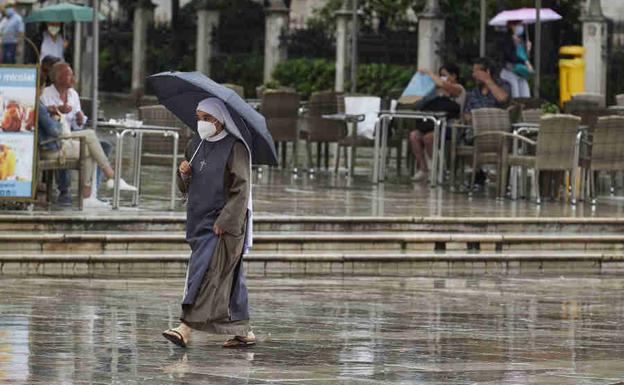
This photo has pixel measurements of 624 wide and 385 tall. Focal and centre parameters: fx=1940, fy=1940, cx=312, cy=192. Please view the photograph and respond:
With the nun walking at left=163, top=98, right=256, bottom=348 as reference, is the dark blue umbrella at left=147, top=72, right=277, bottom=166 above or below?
above

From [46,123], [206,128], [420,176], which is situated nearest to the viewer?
[206,128]

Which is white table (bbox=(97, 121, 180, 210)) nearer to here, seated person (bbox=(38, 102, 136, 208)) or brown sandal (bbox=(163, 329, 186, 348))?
seated person (bbox=(38, 102, 136, 208))

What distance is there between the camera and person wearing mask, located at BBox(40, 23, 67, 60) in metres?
26.6

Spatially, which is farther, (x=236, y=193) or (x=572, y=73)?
(x=572, y=73)

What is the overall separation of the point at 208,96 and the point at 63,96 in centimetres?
694

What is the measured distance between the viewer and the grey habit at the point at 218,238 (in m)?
11.1

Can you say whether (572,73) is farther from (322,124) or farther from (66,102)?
(66,102)

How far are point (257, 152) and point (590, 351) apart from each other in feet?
7.64

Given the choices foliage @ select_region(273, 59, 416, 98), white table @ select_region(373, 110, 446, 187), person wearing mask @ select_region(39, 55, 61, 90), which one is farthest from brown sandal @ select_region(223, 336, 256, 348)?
foliage @ select_region(273, 59, 416, 98)

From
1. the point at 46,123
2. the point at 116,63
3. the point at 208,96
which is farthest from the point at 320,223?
the point at 116,63

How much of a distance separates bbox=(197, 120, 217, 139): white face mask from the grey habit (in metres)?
0.07

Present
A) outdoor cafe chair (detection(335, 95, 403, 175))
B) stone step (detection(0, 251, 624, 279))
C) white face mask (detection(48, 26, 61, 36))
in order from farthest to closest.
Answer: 1. white face mask (detection(48, 26, 61, 36))
2. outdoor cafe chair (detection(335, 95, 403, 175))
3. stone step (detection(0, 251, 624, 279))

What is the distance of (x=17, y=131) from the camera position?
1719 centimetres

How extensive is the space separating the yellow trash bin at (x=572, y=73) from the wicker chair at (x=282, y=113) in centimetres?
915
